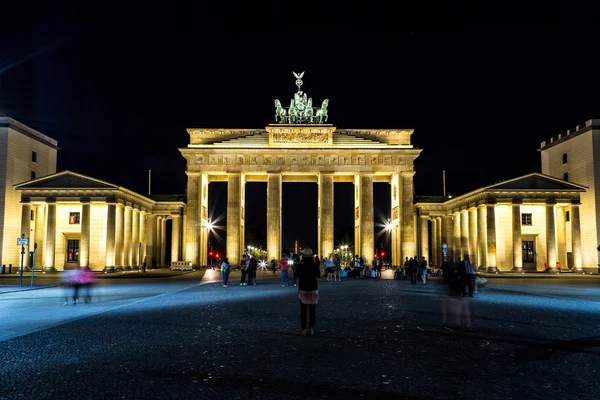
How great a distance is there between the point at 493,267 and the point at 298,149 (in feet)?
88.7

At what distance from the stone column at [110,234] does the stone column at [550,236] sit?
155ft

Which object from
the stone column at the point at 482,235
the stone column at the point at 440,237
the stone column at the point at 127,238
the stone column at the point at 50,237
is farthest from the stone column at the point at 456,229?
the stone column at the point at 50,237

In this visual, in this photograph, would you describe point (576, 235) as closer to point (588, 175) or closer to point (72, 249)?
point (588, 175)

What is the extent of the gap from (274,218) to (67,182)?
80.4 ft

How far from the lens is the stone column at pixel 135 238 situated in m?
65.5

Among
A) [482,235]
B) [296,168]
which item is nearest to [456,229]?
[482,235]

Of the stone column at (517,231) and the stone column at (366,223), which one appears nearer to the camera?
the stone column at (517,231)

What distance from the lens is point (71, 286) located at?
72.8ft

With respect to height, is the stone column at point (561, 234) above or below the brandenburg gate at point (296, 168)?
below

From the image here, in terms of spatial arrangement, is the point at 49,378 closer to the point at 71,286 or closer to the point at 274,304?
the point at 274,304

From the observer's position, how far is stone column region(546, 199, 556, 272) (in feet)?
190

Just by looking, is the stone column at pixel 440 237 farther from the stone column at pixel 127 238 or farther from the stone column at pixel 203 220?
the stone column at pixel 127 238

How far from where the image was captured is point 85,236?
5778 cm

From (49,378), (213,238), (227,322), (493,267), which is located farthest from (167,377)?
(213,238)
